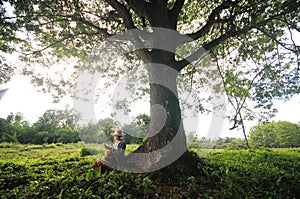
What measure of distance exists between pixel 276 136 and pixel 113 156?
11995mm

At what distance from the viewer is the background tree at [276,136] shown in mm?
11516

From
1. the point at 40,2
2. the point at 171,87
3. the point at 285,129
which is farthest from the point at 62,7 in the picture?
the point at 285,129

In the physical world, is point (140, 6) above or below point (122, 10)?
above

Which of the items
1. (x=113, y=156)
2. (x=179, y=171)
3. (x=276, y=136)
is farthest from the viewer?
(x=276, y=136)

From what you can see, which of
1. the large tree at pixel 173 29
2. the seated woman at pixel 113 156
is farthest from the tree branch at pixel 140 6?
the seated woman at pixel 113 156

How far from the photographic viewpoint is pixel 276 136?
11984 millimetres

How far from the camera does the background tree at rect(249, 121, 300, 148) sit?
1152cm

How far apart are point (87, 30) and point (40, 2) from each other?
1309mm

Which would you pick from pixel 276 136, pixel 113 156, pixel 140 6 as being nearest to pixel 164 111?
pixel 113 156

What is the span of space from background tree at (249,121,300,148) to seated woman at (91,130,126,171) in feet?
32.8

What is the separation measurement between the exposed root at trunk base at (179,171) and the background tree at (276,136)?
9355 millimetres

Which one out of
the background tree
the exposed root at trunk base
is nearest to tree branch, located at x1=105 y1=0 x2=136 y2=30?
the exposed root at trunk base

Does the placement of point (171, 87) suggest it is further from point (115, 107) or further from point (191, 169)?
point (115, 107)

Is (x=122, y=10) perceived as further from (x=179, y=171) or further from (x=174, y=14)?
(x=179, y=171)
